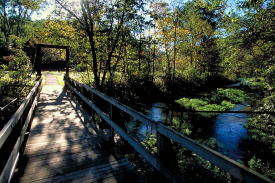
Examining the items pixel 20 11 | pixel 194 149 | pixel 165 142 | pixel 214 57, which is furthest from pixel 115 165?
pixel 20 11

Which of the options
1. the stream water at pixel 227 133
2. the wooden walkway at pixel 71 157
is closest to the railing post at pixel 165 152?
the wooden walkway at pixel 71 157

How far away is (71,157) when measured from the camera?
10.2 ft

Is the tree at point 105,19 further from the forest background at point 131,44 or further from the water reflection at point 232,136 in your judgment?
the water reflection at point 232,136

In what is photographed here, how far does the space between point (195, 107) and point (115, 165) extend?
11.2 m

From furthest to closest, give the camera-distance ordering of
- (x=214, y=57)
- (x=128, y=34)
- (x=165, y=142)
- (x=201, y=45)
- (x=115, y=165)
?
(x=214, y=57) → (x=201, y=45) → (x=128, y=34) → (x=115, y=165) → (x=165, y=142)

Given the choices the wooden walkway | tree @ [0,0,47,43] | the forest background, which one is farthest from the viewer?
tree @ [0,0,47,43]

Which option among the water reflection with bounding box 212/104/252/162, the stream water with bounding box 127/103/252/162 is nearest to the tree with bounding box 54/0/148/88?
the stream water with bounding box 127/103/252/162

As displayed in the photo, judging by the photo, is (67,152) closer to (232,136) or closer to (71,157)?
(71,157)

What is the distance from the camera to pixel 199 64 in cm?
2262

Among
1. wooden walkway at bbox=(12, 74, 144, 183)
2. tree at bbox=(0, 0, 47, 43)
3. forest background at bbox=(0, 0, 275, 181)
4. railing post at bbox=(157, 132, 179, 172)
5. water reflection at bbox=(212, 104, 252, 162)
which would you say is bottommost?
water reflection at bbox=(212, 104, 252, 162)

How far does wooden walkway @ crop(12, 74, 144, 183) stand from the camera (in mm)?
2518

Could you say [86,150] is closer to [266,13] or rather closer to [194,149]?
[194,149]

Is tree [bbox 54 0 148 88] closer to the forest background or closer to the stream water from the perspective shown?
the forest background

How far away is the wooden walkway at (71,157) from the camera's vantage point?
2.52 metres
